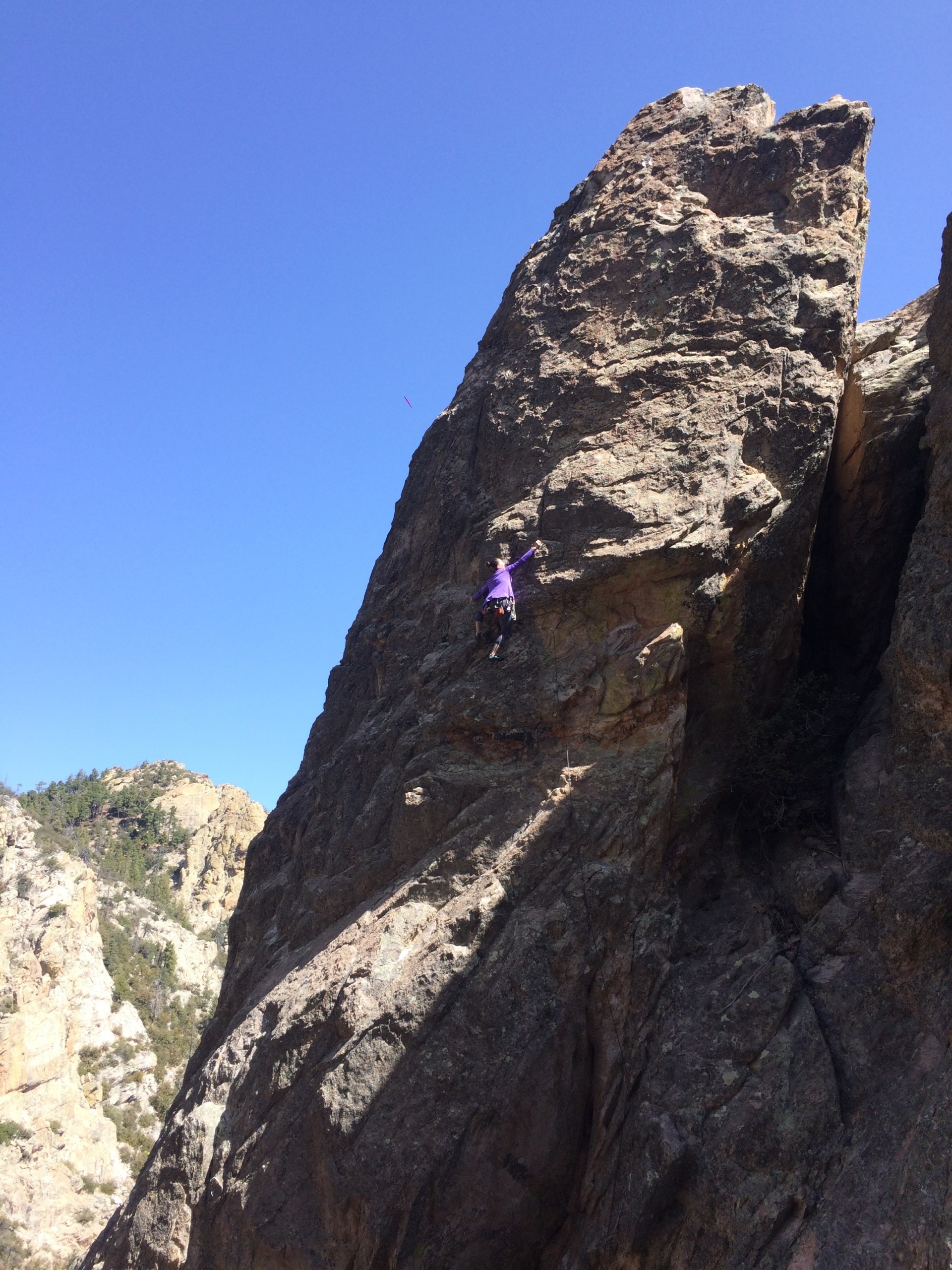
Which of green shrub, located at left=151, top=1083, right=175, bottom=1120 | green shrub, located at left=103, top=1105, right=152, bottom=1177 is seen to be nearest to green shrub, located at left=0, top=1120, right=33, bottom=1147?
green shrub, located at left=103, top=1105, right=152, bottom=1177

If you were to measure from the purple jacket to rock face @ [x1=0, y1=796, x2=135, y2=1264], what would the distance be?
37431 millimetres

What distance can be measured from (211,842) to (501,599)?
3385 inches

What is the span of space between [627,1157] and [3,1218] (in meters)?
38.2

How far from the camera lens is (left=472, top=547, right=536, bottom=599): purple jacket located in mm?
11109

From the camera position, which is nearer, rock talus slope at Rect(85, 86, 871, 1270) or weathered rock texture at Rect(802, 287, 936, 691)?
rock talus slope at Rect(85, 86, 871, 1270)

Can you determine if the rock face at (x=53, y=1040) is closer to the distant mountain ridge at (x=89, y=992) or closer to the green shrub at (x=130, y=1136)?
the distant mountain ridge at (x=89, y=992)

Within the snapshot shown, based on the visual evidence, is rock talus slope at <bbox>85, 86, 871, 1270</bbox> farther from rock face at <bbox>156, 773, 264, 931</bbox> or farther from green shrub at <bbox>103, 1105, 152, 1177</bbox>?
rock face at <bbox>156, 773, 264, 931</bbox>

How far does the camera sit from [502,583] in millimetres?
11148

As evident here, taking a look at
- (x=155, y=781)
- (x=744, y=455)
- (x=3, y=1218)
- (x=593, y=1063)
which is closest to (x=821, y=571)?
(x=744, y=455)

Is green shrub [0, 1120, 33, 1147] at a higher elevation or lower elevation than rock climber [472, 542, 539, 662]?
lower

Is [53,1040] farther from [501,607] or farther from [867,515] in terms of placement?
[867,515]

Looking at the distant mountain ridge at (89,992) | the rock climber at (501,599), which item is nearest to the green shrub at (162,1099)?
the distant mountain ridge at (89,992)

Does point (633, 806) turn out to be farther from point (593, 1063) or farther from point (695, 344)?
point (695, 344)

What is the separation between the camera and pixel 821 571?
12250 millimetres
